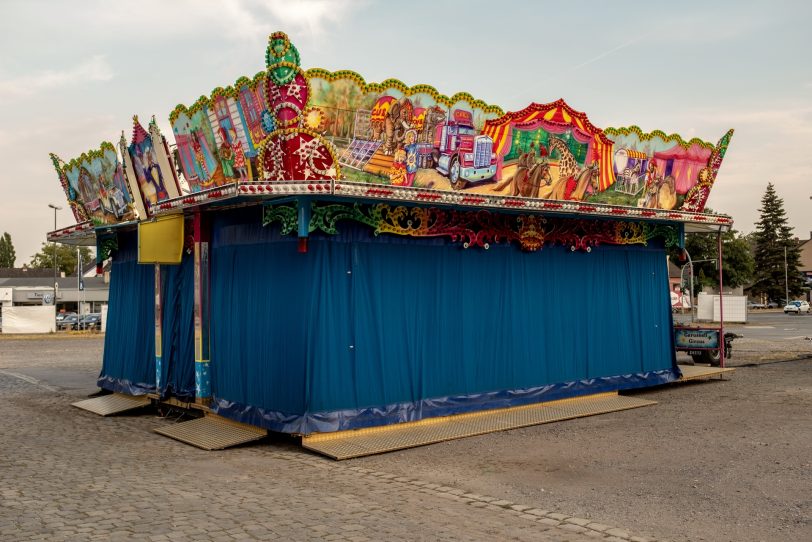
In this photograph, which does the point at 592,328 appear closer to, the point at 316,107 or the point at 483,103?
the point at 483,103

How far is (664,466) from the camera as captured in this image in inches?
336

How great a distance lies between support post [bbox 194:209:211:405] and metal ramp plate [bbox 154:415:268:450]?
48 centimetres

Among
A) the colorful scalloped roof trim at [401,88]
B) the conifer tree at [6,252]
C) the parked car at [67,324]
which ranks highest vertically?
the conifer tree at [6,252]

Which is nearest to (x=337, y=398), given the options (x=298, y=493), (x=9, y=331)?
(x=298, y=493)

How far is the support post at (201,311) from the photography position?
11.3 meters

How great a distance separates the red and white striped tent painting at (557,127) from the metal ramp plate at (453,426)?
12.4ft

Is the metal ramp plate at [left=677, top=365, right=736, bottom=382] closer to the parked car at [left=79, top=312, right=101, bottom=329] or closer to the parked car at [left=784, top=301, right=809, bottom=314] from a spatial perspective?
the parked car at [left=79, top=312, right=101, bottom=329]

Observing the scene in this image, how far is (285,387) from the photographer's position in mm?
9836

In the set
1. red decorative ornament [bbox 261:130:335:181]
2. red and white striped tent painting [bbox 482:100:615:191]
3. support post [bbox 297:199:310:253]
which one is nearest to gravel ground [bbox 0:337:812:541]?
support post [bbox 297:199:310:253]

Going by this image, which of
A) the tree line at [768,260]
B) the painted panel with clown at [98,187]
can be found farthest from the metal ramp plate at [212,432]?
the tree line at [768,260]

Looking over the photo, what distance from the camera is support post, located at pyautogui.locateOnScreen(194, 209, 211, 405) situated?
11320mm

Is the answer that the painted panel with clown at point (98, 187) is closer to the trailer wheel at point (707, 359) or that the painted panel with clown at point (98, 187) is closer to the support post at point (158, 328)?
the support post at point (158, 328)

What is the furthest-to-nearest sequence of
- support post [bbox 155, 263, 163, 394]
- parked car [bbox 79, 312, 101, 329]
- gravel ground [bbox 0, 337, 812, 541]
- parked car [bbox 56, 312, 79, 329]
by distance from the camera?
1. parked car [bbox 56, 312, 79, 329]
2. parked car [bbox 79, 312, 101, 329]
3. support post [bbox 155, 263, 163, 394]
4. gravel ground [bbox 0, 337, 812, 541]

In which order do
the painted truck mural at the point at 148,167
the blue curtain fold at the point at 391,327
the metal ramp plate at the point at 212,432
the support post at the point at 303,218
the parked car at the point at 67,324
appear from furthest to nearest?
the parked car at the point at 67,324
the painted truck mural at the point at 148,167
the metal ramp plate at the point at 212,432
the blue curtain fold at the point at 391,327
the support post at the point at 303,218
